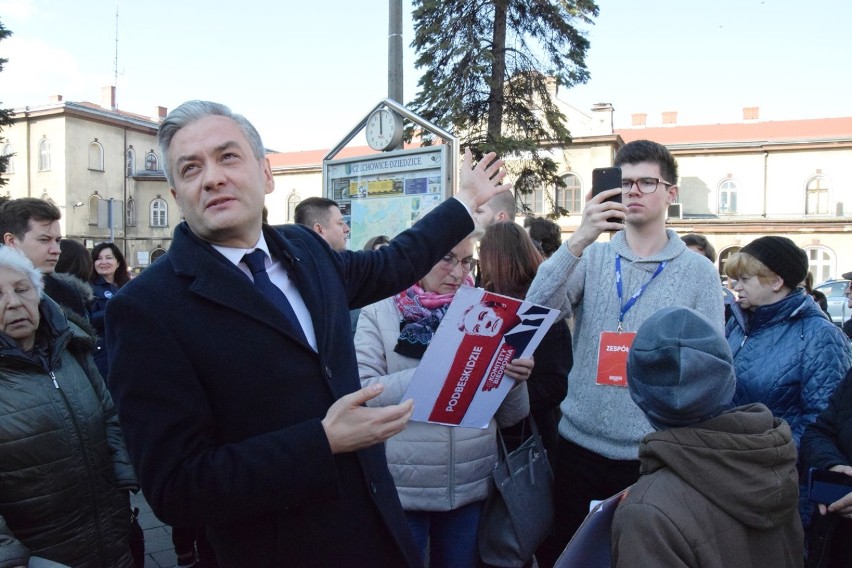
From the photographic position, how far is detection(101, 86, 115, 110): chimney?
50.0m

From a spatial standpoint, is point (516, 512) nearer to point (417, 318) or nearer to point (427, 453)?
point (427, 453)

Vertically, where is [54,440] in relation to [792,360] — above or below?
below

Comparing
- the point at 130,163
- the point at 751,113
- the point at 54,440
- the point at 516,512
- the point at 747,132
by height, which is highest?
the point at 751,113

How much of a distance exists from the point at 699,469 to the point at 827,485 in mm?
1336

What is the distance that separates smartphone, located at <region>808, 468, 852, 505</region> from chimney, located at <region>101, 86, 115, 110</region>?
5597 cm

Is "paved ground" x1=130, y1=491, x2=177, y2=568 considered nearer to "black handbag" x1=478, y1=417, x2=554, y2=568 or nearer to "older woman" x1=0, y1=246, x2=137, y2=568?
"older woman" x1=0, y1=246, x2=137, y2=568

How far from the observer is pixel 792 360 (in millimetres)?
3121

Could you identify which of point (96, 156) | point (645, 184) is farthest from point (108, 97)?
point (645, 184)

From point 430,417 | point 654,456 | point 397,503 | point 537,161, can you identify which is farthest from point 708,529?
point 537,161

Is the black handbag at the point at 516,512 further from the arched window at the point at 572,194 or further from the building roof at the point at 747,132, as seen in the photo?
the building roof at the point at 747,132

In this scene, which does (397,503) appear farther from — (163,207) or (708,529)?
(163,207)

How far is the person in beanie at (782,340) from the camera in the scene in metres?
3.05

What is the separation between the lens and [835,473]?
94.7 inches

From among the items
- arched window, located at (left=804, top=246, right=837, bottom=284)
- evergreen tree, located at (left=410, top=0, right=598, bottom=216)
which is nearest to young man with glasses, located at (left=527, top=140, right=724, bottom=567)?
evergreen tree, located at (left=410, top=0, right=598, bottom=216)
